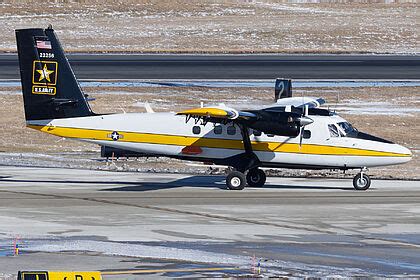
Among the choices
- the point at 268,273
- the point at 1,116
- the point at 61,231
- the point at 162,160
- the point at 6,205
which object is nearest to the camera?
the point at 268,273

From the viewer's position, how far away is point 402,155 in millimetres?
31500

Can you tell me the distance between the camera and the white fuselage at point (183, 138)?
106ft

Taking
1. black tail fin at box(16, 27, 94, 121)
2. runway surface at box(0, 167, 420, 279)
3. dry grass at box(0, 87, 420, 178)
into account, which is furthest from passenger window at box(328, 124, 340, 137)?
black tail fin at box(16, 27, 94, 121)

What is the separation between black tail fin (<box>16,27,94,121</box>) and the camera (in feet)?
106

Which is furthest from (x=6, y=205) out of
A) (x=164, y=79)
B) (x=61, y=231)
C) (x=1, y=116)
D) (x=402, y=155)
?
(x=164, y=79)

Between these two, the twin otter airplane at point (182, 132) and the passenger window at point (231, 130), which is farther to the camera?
the passenger window at point (231, 130)

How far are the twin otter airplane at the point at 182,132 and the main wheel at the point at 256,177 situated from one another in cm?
3

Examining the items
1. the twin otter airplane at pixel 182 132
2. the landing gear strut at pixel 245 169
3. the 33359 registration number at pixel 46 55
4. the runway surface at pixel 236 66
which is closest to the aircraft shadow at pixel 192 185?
the landing gear strut at pixel 245 169

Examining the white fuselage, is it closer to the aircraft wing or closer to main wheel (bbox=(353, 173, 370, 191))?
main wheel (bbox=(353, 173, 370, 191))

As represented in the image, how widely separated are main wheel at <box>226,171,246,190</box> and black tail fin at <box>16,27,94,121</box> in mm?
4959

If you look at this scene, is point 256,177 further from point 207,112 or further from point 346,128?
point 207,112

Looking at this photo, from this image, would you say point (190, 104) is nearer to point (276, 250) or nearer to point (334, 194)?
point (334, 194)

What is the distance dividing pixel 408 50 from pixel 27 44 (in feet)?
159

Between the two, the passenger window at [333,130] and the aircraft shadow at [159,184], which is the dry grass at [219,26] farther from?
the passenger window at [333,130]
